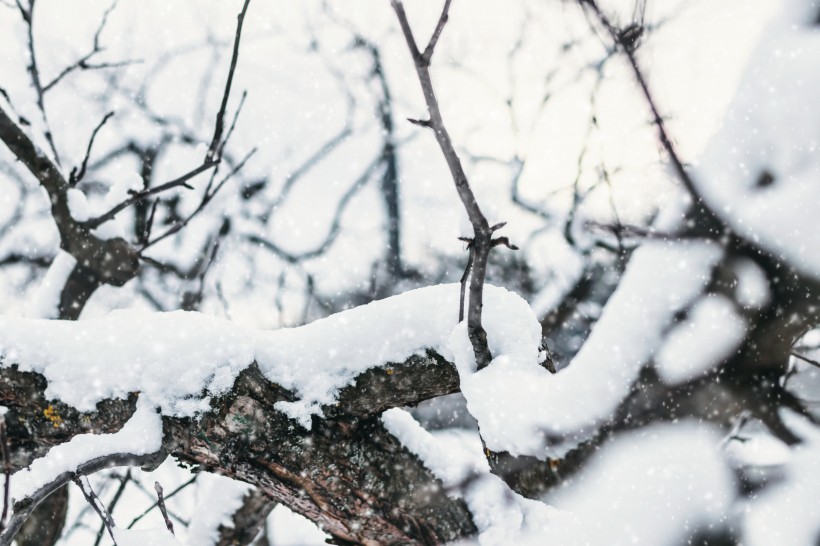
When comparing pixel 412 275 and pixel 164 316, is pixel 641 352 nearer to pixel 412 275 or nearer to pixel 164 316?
pixel 164 316

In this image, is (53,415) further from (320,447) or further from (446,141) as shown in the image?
(446,141)

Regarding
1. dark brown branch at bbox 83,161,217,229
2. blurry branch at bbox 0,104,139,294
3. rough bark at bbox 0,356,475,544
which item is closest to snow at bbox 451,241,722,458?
rough bark at bbox 0,356,475,544

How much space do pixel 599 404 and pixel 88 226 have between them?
91.0 inches

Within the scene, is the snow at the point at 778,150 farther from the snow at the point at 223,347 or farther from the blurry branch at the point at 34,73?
the blurry branch at the point at 34,73

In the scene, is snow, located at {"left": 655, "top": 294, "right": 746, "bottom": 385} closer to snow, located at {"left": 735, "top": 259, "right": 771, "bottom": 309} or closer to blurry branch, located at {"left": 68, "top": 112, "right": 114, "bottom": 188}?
snow, located at {"left": 735, "top": 259, "right": 771, "bottom": 309}

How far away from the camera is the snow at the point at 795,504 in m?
0.72

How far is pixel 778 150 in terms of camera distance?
27.4 inches

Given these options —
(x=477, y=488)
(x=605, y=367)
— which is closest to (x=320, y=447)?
(x=477, y=488)

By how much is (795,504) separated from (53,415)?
174 centimetres

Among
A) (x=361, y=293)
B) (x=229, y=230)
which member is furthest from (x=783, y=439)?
(x=229, y=230)

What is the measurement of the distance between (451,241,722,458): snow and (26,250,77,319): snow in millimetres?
2237

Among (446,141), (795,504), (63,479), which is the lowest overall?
(795,504)

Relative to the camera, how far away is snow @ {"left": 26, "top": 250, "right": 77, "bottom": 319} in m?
2.43

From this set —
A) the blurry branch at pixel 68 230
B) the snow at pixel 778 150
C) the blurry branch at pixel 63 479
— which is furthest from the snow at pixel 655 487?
the blurry branch at pixel 68 230
